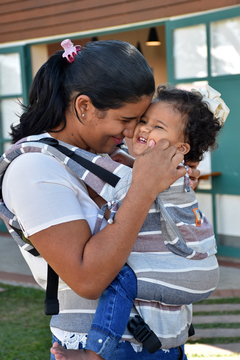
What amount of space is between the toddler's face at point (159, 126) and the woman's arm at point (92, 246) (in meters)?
0.51

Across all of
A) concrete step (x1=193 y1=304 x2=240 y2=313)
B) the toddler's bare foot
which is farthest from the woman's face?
concrete step (x1=193 y1=304 x2=240 y2=313)

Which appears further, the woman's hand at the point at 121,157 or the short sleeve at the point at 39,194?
the woman's hand at the point at 121,157

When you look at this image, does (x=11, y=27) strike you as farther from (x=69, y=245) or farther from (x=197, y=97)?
(x=69, y=245)

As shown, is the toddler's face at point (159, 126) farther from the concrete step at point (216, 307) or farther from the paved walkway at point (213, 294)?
the concrete step at point (216, 307)

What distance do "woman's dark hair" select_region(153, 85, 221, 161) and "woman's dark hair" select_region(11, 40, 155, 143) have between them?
0.28 meters

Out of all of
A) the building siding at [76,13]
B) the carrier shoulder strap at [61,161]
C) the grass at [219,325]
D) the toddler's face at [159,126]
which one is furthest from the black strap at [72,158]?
the building siding at [76,13]

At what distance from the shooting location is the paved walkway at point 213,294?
320cm

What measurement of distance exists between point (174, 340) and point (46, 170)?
0.73 meters

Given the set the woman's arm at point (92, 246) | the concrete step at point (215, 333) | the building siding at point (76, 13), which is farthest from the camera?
the building siding at point (76, 13)

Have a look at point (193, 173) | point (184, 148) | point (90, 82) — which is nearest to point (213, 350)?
point (193, 173)

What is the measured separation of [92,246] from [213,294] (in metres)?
3.30

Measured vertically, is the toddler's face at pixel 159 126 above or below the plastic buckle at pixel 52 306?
above

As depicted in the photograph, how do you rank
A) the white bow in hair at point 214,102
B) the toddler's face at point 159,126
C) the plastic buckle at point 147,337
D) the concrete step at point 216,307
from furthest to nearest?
1. the concrete step at point 216,307
2. the white bow in hair at point 214,102
3. the toddler's face at point 159,126
4. the plastic buckle at point 147,337

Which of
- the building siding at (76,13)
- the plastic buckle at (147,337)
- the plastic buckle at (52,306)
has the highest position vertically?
the building siding at (76,13)
